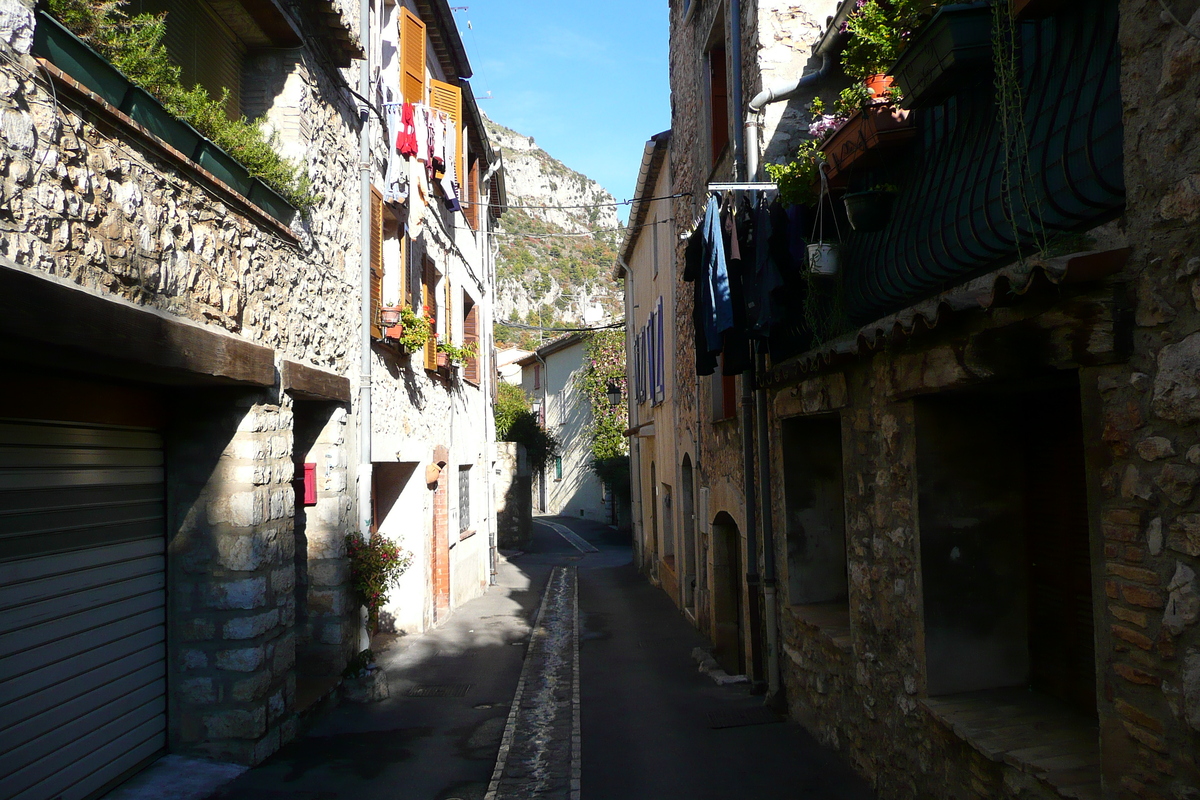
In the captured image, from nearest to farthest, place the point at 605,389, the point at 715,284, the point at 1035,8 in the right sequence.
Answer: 1. the point at 1035,8
2. the point at 715,284
3. the point at 605,389

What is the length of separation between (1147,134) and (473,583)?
12.3 m

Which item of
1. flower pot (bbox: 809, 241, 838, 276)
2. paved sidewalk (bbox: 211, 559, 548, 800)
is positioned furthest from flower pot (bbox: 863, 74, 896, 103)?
paved sidewalk (bbox: 211, 559, 548, 800)

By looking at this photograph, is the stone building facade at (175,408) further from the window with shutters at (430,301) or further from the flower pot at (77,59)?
the window with shutters at (430,301)

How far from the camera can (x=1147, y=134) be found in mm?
2621

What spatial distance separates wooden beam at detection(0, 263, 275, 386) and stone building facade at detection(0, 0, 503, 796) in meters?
0.01

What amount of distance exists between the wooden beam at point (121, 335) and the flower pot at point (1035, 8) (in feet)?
11.7

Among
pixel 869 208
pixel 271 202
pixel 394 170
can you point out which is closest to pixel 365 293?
pixel 394 170

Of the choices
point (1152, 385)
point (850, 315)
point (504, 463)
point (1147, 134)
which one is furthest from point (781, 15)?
point (504, 463)

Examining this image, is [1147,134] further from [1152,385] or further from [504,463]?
[504,463]

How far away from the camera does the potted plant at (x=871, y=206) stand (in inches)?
182

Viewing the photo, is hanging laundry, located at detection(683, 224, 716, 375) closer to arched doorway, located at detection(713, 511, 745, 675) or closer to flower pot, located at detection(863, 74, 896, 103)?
arched doorway, located at detection(713, 511, 745, 675)

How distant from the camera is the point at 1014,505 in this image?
4.18 metres

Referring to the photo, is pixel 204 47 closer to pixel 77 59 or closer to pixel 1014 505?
pixel 77 59

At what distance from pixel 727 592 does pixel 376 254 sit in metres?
5.01
